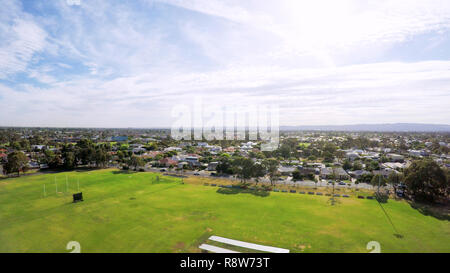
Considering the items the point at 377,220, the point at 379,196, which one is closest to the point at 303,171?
the point at 379,196

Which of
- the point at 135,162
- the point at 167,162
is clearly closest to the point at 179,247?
the point at 135,162

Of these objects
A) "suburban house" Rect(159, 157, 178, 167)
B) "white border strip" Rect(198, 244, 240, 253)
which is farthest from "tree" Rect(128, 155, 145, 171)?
"white border strip" Rect(198, 244, 240, 253)

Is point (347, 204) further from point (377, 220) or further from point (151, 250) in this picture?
point (151, 250)

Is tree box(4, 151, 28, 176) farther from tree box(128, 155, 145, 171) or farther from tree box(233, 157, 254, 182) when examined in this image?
tree box(233, 157, 254, 182)

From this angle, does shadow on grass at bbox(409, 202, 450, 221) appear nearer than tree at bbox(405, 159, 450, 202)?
Yes

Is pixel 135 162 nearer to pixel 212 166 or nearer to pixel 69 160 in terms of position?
pixel 69 160
